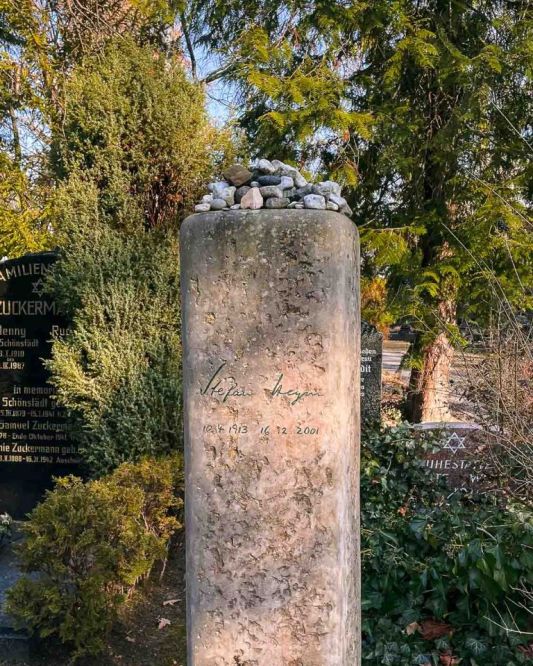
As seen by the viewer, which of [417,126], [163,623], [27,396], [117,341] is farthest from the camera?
[417,126]

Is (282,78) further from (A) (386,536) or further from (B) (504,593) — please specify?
(B) (504,593)

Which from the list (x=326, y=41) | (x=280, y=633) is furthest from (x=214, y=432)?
(x=326, y=41)

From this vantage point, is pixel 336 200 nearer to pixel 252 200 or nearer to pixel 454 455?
pixel 252 200

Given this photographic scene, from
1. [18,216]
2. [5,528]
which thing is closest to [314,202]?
[5,528]

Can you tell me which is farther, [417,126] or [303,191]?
[417,126]

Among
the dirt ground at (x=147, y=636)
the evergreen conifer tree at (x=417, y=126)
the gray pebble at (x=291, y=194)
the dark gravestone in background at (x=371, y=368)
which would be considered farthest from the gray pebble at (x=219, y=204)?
the dark gravestone in background at (x=371, y=368)

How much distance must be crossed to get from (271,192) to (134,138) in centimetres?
341

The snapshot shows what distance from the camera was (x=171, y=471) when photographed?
4.44 metres

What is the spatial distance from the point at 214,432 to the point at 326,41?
628 centimetres

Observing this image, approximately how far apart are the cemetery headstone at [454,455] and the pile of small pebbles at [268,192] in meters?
3.26

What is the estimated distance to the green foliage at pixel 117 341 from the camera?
4.95 metres

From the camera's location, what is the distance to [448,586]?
3.07 m

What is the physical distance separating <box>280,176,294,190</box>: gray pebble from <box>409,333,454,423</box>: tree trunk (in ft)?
19.1
